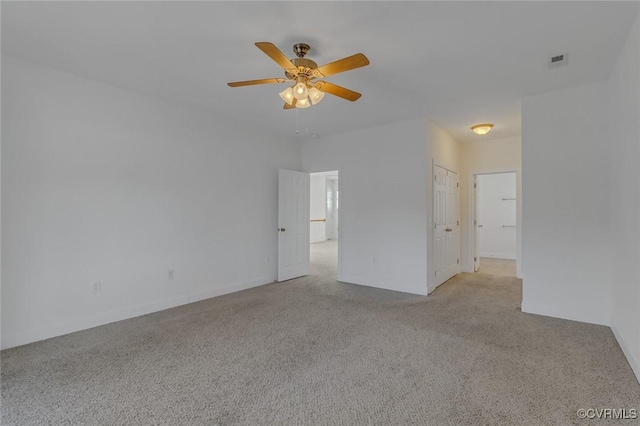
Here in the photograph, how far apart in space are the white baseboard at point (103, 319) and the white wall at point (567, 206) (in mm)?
4163

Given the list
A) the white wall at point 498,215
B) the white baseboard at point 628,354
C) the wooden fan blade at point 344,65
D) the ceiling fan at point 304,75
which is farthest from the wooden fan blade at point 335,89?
the white wall at point 498,215

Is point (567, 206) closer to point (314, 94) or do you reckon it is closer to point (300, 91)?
point (314, 94)

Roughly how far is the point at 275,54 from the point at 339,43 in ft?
2.37

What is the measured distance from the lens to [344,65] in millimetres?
2207

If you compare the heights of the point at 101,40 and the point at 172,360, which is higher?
the point at 101,40

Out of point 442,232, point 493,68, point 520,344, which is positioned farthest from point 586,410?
point 442,232

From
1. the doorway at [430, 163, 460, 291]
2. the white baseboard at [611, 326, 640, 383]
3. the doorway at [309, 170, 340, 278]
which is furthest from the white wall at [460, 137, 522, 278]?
the doorway at [309, 170, 340, 278]

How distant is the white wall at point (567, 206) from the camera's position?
3.26 m

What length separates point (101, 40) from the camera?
252cm

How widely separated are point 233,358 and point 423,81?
334 cm

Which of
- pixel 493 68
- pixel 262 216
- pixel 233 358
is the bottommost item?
pixel 233 358

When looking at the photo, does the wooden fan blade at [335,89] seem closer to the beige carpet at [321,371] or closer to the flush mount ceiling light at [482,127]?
the beige carpet at [321,371]

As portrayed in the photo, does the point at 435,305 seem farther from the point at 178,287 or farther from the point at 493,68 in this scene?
the point at 178,287

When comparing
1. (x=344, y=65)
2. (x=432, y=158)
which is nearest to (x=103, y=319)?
(x=344, y=65)
